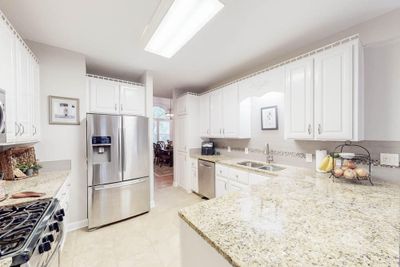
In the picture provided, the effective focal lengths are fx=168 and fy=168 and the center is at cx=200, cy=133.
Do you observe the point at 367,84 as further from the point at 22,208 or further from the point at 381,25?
the point at 22,208

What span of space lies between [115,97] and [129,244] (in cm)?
223

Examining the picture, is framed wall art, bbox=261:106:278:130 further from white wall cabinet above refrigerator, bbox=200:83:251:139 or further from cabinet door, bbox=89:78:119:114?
cabinet door, bbox=89:78:119:114

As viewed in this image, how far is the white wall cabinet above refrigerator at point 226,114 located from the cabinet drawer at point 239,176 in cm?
68

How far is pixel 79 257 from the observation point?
1.86 metres

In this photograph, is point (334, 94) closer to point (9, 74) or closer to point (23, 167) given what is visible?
→ point (9, 74)

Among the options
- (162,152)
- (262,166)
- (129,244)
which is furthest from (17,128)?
(162,152)

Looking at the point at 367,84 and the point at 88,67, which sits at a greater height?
the point at 88,67

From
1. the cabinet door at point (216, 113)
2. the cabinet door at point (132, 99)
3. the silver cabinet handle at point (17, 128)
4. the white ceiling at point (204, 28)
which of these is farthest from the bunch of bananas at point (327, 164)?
the silver cabinet handle at point (17, 128)

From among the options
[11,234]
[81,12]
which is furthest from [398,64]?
[11,234]

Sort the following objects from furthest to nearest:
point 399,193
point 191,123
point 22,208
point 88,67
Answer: point 191,123 < point 88,67 < point 399,193 < point 22,208

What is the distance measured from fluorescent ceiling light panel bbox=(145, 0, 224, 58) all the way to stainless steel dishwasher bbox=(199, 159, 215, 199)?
2094 millimetres

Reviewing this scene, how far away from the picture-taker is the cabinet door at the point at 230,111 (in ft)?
10.0

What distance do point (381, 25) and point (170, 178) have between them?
4978 mm

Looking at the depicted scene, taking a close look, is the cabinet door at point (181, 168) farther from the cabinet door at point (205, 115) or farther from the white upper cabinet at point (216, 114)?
the white upper cabinet at point (216, 114)
